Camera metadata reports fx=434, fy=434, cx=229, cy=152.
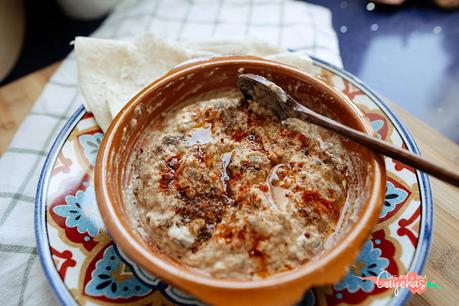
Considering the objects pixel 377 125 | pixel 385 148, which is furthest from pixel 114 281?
pixel 377 125

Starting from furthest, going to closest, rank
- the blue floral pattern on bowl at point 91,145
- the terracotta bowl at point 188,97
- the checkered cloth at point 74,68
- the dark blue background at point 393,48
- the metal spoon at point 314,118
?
the dark blue background at point 393,48, the blue floral pattern on bowl at point 91,145, the checkered cloth at point 74,68, the metal spoon at point 314,118, the terracotta bowl at point 188,97

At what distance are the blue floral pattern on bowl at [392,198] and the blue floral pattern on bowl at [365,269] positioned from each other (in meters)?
0.13

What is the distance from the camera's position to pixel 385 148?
1197 mm

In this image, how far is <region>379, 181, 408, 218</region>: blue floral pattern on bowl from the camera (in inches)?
53.8

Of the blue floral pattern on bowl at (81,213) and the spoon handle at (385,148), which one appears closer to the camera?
the spoon handle at (385,148)

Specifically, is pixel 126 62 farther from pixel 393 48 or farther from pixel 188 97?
pixel 393 48

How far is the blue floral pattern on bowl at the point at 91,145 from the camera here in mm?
1545

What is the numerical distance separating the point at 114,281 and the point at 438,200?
1077 millimetres

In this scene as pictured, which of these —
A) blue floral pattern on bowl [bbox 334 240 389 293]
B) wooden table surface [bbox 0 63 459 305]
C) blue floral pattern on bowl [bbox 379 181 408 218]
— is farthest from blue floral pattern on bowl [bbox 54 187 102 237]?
blue floral pattern on bowl [bbox 379 181 408 218]

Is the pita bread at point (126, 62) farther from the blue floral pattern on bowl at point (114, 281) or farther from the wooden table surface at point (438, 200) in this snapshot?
the blue floral pattern on bowl at point (114, 281)

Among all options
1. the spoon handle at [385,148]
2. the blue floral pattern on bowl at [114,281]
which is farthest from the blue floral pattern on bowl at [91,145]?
the spoon handle at [385,148]

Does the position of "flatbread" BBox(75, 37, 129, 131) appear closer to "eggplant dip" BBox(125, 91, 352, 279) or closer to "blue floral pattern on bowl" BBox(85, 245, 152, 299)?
"eggplant dip" BBox(125, 91, 352, 279)

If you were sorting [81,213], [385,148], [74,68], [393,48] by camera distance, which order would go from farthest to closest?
[393,48] → [74,68] → [81,213] → [385,148]

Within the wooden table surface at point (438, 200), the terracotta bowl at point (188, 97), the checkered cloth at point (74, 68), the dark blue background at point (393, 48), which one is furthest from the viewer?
the dark blue background at point (393, 48)
